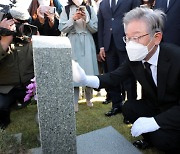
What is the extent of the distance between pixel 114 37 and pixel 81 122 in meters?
1.25

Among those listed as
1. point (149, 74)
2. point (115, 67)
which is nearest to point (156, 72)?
point (149, 74)

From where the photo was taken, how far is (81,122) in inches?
151

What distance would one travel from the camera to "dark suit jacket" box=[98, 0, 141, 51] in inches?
148

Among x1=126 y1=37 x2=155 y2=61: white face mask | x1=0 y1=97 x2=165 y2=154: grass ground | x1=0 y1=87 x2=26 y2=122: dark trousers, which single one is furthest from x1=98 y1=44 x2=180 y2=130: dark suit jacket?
x1=0 y1=87 x2=26 y2=122: dark trousers

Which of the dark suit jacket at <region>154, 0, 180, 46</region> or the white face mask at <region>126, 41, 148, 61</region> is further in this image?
the dark suit jacket at <region>154, 0, 180, 46</region>

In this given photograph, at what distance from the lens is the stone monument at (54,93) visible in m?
2.01

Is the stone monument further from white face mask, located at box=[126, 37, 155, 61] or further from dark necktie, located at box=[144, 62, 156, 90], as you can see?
dark necktie, located at box=[144, 62, 156, 90]

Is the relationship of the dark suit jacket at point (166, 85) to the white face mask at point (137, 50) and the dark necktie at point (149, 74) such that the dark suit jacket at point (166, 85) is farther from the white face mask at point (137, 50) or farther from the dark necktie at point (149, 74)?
the white face mask at point (137, 50)

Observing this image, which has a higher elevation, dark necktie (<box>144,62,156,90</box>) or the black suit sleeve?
dark necktie (<box>144,62,156,90</box>)

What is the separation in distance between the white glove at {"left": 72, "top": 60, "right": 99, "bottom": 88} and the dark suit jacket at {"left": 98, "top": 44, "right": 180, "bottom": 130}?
0.40 metres

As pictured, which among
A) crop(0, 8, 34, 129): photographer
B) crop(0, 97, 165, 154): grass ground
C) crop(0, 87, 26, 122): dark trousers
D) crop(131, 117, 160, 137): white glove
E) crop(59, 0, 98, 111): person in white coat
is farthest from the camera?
crop(59, 0, 98, 111): person in white coat

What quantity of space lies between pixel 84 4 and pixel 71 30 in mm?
430

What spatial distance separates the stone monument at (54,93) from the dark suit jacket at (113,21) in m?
1.73

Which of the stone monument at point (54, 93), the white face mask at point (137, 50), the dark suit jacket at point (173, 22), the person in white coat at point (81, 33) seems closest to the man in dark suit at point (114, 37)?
the person in white coat at point (81, 33)
